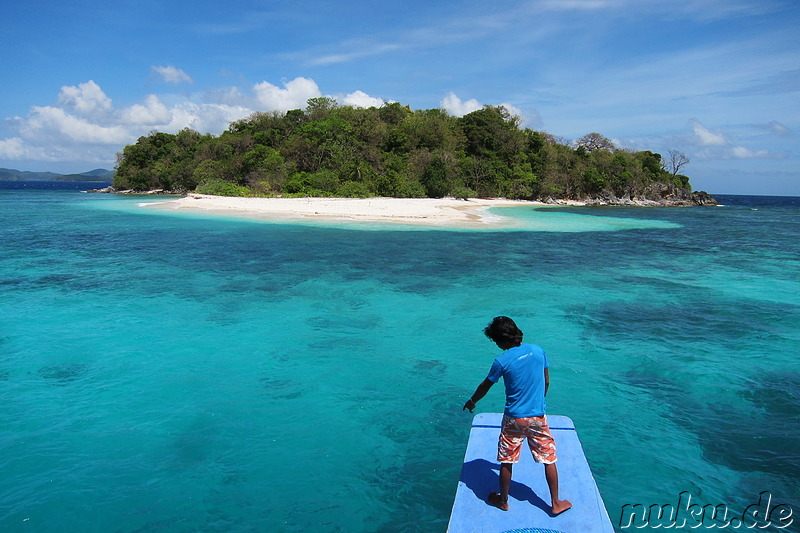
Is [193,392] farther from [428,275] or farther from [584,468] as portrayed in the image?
[428,275]

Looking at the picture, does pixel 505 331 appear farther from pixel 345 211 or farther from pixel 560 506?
pixel 345 211

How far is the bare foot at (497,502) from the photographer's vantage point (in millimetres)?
3752

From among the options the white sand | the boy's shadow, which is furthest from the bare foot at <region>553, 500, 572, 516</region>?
the white sand

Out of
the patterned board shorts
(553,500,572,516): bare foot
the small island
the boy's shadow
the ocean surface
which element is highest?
the small island

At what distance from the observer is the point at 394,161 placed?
52531 mm

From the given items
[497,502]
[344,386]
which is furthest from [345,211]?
[497,502]

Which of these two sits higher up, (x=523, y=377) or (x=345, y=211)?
(x=345, y=211)

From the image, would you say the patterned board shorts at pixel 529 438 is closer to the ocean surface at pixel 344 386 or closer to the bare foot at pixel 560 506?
the bare foot at pixel 560 506

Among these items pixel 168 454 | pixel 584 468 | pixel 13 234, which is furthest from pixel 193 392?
pixel 13 234

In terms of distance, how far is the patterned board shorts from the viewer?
3980 mm

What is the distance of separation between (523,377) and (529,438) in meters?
0.55

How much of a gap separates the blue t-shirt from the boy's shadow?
60 centimetres

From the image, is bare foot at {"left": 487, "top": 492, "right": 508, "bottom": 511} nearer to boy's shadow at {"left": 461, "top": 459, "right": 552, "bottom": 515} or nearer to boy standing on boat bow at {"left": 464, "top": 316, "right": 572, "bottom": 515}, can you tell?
boy's shadow at {"left": 461, "top": 459, "right": 552, "bottom": 515}

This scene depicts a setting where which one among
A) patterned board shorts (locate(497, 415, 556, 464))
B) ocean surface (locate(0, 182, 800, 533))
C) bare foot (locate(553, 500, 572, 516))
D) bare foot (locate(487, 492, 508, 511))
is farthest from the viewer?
ocean surface (locate(0, 182, 800, 533))
